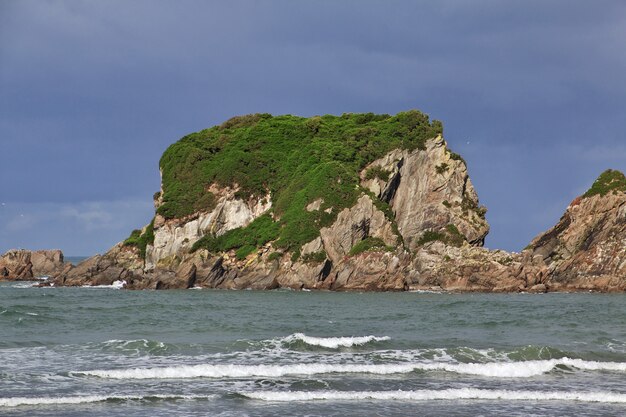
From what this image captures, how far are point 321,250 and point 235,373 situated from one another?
182 ft

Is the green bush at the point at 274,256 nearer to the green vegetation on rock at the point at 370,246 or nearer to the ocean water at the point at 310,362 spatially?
the green vegetation on rock at the point at 370,246

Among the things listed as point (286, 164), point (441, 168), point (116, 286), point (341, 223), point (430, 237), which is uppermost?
point (286, 164)

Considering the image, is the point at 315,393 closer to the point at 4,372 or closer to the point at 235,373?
the point at 235,373

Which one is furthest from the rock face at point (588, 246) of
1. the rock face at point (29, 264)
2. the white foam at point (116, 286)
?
the rock face at point (29, 264)

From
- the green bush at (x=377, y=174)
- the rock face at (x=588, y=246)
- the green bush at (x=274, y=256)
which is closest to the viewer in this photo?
the rock face at (x=588, y=246)

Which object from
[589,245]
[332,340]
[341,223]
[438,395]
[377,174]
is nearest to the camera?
[438,395]

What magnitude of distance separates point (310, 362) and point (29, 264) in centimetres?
9344

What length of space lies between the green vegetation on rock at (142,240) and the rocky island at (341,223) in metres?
0.21

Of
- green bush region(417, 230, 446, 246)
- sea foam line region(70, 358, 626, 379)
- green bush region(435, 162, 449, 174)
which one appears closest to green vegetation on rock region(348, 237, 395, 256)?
green bush region(417, 230, 446, 246)

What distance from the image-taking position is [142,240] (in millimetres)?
90625

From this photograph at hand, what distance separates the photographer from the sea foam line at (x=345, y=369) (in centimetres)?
2309

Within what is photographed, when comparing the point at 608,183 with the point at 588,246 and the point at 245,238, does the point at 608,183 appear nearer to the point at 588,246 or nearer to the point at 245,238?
the point at 588,246

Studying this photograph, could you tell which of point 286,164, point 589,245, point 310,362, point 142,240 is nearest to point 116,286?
point 142,240

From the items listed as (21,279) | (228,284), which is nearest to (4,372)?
(228,284)
